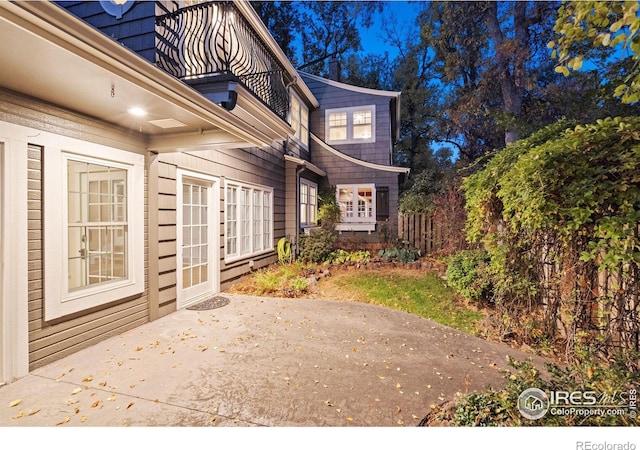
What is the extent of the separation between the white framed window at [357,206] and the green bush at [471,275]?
16.6ft

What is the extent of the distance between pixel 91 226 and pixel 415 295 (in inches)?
208

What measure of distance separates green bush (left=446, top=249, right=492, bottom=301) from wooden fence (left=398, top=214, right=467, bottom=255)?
151 inches

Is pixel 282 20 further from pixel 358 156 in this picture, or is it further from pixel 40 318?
pixel 40 318

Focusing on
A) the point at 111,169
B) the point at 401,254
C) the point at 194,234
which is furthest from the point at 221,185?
the point at 401,254

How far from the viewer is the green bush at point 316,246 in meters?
8.62

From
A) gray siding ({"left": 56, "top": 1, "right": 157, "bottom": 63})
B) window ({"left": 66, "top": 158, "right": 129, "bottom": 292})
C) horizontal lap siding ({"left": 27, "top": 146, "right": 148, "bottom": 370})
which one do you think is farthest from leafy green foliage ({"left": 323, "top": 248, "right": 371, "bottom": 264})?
gray siding ({"left": 56, "top": 1, "right": 157, "bottom": 63})

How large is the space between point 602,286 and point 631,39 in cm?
217

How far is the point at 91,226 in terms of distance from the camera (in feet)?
11.3

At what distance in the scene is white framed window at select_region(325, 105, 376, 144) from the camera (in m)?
11.4

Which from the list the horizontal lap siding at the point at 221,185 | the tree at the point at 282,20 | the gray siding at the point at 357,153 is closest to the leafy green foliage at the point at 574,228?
the horizontal lap siding at the point at 221,185

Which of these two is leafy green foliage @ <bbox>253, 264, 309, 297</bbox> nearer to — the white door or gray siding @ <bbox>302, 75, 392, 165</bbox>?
the white door

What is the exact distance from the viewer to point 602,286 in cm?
274

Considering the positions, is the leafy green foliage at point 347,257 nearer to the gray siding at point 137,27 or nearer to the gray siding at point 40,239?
the gray siding at point 40,239
